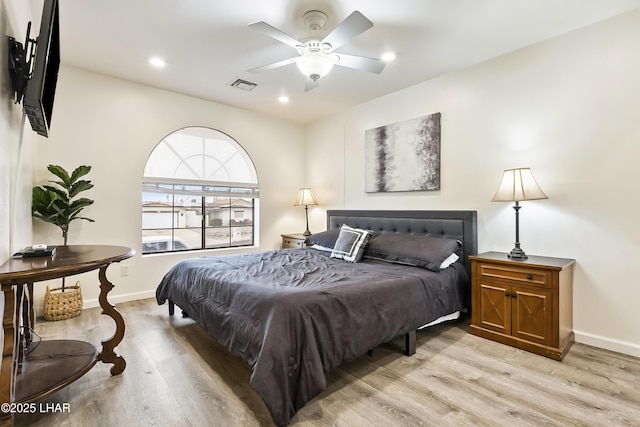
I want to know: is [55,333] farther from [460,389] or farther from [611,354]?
[611,354]

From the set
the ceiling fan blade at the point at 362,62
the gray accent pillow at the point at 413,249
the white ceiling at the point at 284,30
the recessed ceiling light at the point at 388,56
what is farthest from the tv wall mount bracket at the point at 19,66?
the gray accent pillow at the point at 413,249

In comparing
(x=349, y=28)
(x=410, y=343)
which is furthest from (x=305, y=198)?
(x=349, y=28)

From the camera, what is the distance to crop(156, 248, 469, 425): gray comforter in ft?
5.44

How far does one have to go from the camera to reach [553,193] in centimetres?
274

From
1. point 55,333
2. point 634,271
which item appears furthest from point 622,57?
point 55,333

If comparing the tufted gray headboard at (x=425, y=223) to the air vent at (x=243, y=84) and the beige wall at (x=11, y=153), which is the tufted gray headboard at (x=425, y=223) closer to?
the air vent at (x=243, y=84)

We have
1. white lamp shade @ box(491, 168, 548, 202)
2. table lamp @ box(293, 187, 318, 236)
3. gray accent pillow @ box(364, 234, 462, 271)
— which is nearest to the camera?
white lamp shade @ box(491, 168, 548, 202)

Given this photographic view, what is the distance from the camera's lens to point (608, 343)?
248 centimetres

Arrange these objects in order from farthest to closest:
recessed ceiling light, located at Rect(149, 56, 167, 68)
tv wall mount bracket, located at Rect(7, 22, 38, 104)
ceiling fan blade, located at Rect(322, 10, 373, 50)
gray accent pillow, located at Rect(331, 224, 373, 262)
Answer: gray accent pillow, located at Rect(331, 224, 373, 262)
recessed ceiling light, located at Rect(149, 56, 167, 68)
ceiling fan blade, located at Rect(322, 10, 373, 50)
tv wall mount bracket, located at Rect(7, 22, 38, 104)

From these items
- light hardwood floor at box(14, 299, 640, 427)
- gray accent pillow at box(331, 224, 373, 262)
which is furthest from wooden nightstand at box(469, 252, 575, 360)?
gray accent pillow at box(331, 224, 373, 262)

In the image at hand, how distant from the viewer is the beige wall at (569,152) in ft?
7.90

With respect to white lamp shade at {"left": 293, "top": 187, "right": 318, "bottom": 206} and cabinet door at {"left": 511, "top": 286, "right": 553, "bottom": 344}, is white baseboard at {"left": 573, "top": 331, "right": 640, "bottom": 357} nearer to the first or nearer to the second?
cabinet door at {"left": 511, "top": 286, "right": 553, "bottom": 344}

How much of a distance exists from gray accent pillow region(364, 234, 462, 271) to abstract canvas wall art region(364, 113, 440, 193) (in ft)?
2.54

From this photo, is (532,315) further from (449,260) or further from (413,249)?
(413,249)
